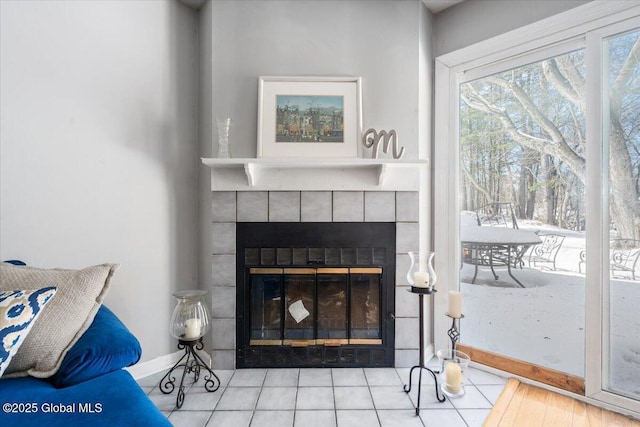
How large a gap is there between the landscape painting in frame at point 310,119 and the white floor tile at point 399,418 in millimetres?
1575

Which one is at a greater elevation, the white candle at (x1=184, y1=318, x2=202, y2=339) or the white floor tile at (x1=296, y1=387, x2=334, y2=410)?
the white candle at (x1=184, y1=318, x2=202, y2=339)

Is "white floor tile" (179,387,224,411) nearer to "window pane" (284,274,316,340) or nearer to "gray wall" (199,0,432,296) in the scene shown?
"window pane" (284,274,316,340)

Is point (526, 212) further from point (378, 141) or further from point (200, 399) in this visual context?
point (200, 399)

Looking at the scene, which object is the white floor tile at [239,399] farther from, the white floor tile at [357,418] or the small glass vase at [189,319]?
the white floor tile at [357,418]

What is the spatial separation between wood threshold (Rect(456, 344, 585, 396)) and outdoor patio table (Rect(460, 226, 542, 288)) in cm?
48

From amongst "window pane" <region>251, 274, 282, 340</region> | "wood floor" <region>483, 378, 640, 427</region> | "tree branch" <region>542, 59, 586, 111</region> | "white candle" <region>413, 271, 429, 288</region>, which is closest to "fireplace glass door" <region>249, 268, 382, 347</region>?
"window pane" <region>251, 274, 282, 340</region>

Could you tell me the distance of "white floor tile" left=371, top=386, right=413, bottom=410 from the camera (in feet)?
5.61

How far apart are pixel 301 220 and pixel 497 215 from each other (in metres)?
1.29

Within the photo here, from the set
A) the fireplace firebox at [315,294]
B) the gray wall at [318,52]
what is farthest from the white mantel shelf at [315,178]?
the fireplace firebox at [315,294]

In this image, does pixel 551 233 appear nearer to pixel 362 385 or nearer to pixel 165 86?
pixel 362 385

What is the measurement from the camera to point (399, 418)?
63.5 inches

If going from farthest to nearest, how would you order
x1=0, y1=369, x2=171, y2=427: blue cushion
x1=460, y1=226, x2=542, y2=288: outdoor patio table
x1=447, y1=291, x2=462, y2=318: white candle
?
x1=460, y1=226, x2=542, y2=288: outdoor patio table → x1=447, y1=291, x2=462, y2=318: white candle → x1=0, y1=369, x2=171, y2=427: blue cushion

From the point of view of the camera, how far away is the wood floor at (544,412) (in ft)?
5.26

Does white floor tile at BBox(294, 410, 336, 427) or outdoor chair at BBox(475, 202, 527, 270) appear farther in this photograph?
outdoor chair at BBox(475, 202, 527, 270)
